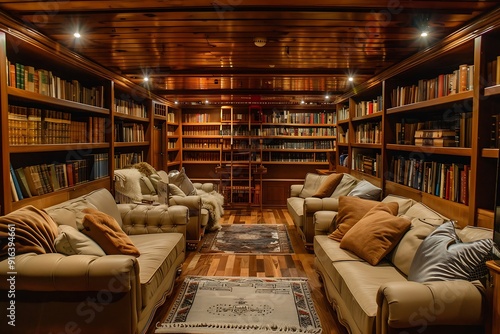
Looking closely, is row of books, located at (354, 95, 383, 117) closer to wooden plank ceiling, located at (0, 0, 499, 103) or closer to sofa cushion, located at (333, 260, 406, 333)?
wooden plank ceiling, located at (0, 0, 499, 103)

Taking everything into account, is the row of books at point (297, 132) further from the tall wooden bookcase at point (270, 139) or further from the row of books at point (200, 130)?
the row of books at point (200, 130)

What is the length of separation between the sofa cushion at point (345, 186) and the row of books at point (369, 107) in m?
0.94

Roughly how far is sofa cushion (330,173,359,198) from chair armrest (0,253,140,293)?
329 centimetres

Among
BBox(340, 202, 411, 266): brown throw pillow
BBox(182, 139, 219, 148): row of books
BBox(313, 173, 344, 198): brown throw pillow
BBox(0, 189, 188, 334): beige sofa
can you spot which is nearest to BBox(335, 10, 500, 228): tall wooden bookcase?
BBox(313, 173, 344, 198): brown throw pillow

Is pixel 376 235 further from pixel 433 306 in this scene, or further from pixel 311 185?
pixel 311 185

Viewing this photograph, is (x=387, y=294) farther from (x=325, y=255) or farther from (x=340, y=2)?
(x=340, y=2)

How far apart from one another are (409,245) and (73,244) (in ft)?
7.21

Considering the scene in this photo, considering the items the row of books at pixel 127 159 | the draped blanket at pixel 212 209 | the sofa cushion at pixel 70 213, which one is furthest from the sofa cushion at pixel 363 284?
the row of books at pixel 127 159

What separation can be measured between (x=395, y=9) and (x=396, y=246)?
1659 millimetres

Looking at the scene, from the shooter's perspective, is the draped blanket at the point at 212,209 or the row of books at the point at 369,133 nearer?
the row of books at the point at 369,133

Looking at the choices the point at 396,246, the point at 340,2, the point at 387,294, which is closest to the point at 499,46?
the point at 340,2

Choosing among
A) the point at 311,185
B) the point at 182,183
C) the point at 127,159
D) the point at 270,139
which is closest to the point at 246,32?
the point at 182,183

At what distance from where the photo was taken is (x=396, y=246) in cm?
264

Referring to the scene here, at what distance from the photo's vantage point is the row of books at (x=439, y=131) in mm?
2736
